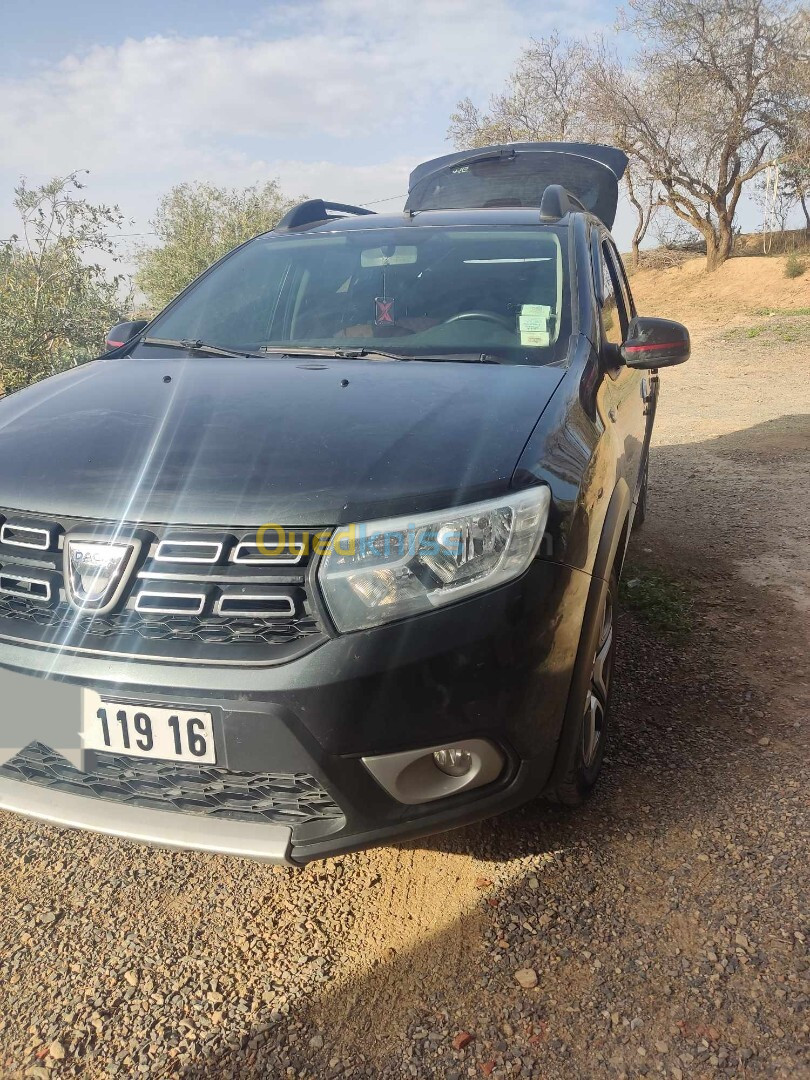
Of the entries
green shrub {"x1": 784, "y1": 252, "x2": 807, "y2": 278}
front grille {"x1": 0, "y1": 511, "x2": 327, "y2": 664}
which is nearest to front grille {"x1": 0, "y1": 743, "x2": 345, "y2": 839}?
front grille {"x1": 0, "y1": 511, "x2": 327, "y2": 664}

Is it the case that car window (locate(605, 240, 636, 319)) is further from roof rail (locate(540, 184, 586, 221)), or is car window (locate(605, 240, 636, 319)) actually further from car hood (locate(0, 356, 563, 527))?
car hood (locate(0, 356, 563, 527))

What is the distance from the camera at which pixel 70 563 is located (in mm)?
1733

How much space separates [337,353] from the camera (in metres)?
2.61

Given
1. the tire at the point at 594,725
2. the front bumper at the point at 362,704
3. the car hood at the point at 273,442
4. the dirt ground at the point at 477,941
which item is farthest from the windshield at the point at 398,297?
the dirt ground at the point at 477,941

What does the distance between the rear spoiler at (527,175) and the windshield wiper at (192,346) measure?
11.4 ft

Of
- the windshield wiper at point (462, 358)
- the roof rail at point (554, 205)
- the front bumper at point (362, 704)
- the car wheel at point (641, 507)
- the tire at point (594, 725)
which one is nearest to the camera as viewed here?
the front bumper at point (362, 704)

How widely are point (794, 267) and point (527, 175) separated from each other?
17.3m

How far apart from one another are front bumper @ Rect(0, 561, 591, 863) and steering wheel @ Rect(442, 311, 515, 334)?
113 cm

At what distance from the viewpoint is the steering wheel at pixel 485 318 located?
2.64 meters

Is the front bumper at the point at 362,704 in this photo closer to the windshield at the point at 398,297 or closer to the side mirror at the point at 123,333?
the windshield at the point at 398,297

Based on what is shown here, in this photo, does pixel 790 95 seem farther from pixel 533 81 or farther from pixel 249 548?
pixel 249 548

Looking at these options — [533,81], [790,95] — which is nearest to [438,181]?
[790,95]

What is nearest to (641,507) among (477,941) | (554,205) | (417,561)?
(554,205)

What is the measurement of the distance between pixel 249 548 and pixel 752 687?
2.14 metres
